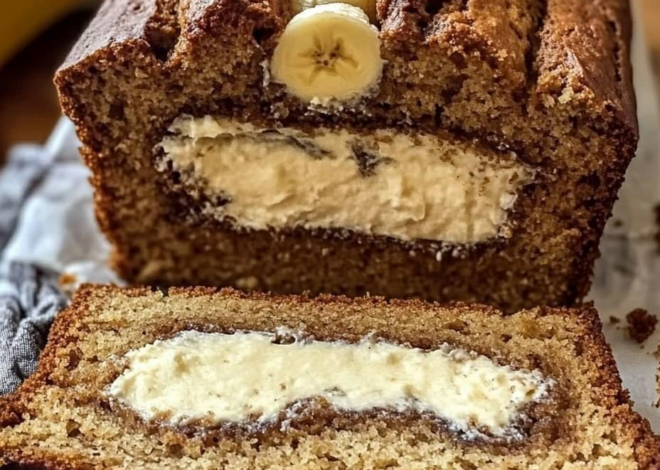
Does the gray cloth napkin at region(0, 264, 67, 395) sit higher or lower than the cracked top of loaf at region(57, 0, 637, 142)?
lower

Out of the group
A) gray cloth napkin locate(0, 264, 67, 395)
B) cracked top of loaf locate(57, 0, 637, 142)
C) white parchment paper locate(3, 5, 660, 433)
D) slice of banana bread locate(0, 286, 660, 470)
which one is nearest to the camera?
slice of banana bread locate(0, 286, 660, 470)

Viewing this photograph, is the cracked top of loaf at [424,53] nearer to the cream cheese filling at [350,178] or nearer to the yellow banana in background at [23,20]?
the cream cheese filling at [350,178]

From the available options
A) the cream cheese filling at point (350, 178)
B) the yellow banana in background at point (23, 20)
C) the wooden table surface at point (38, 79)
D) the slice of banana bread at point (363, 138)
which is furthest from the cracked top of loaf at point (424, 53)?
the yellow banana in background at point (23, 20)

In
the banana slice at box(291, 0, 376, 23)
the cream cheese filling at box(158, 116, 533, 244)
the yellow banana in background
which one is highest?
the banana slice at box(291, 0, 376, 23)

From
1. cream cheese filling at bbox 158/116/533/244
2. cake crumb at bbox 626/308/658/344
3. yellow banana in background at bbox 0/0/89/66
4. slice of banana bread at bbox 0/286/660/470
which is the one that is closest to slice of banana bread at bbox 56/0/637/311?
cream cheese filling at bbox 158/116/533/244

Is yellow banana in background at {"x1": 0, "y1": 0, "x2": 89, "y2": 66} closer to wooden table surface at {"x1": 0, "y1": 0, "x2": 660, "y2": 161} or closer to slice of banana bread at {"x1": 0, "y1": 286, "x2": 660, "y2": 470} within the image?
wooden table surface at {"x1": 0, "y1": 0, "x2": 660, "y2": 161}

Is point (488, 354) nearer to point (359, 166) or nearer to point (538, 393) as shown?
point (538, 393)

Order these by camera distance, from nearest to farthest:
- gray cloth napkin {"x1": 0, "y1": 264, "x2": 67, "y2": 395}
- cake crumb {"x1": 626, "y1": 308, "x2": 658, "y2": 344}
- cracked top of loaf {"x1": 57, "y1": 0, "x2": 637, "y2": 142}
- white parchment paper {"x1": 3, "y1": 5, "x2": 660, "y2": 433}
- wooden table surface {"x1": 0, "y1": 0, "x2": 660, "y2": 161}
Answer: cracked top of loaf {"x1": 57, "y1": 0, "x2": 637, "y2": 142} < gray cloth napkin {"x1": 0, "y1": 264, "x2": 67, "y2": 395} < cake crumb {"x1": 626, "y1": 308, "x2": 658, "y2": 344} < white parchment paper {"x1": 3, "y1": 5, "x2": 660, "y2": 433} < wooden table surface {"x1": 0, "y1": 0, "x2": 660, "y2": 161}

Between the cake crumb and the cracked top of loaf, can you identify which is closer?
the cracked top of loaf
